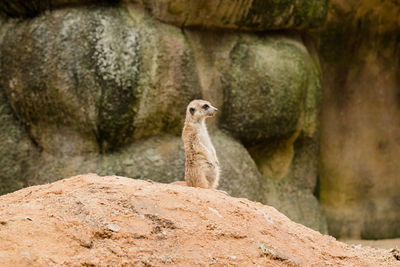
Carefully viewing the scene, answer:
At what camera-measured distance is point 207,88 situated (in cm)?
611

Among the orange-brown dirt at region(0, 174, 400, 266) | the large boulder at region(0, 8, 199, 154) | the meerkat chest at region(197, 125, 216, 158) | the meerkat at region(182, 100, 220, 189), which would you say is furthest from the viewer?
the large boulder at region(0, 8, 199, 154)

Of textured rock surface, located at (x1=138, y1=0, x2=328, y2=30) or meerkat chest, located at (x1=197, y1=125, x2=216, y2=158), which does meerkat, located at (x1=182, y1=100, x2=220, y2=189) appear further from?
textured rock surface, located at (x1=138, y1=0, x2=328, y2=30)

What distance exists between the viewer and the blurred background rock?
5727 millimetres

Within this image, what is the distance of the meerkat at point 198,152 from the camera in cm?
438

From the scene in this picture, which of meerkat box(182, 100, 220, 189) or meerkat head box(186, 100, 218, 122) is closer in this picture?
meerkat box(182, 100, 220, 189)

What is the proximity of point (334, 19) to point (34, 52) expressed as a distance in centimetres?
345

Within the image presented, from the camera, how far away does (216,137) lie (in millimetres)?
6223

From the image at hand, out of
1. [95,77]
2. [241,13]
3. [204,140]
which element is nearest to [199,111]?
[204,140]

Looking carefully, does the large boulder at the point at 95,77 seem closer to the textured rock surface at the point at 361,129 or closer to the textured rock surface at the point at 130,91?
the textured rock surface at the point at 130,91

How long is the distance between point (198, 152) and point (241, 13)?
2198 millimetres

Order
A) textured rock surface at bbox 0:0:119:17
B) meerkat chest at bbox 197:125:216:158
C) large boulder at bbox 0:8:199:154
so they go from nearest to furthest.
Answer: meerkat chest at bbox 197:125:216:158, large boulder at bbox 0:8:199:154, textured rock surface at bbox 0:0:119:17

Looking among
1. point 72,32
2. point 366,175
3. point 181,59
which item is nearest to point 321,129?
point 366,175

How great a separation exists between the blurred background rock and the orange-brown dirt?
2.04m

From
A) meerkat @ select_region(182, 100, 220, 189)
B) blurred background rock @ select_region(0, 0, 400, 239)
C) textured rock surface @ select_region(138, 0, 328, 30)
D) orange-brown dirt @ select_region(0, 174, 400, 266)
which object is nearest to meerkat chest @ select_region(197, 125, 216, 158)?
meerkat @ select_region(182, 100, 220, 189)
